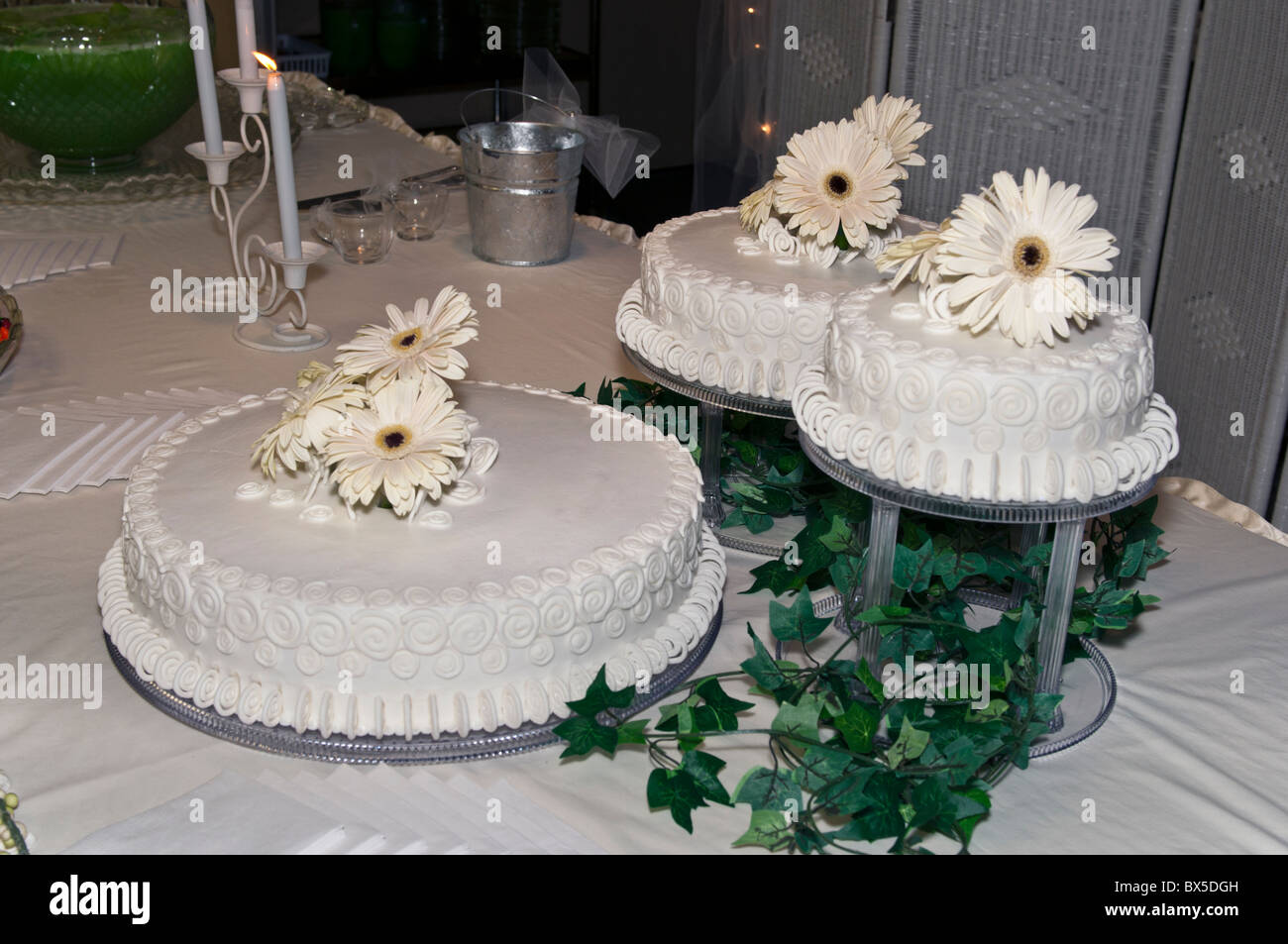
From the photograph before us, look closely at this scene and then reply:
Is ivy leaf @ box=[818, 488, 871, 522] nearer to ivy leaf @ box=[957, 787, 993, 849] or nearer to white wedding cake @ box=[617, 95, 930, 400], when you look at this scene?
white wedding cake @ box=[617, 95, 930, 400]

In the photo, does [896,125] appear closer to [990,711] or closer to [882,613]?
[882,613]

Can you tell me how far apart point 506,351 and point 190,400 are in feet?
1.90

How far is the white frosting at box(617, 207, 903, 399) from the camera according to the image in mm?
1636

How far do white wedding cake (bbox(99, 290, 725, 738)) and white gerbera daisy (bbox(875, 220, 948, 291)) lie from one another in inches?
13.3

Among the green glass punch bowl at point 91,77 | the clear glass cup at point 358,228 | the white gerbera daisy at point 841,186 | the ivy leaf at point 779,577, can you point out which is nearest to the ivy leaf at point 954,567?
the ivy leaf at point 779,577

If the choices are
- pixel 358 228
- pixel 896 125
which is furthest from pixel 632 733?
pixel 358 228

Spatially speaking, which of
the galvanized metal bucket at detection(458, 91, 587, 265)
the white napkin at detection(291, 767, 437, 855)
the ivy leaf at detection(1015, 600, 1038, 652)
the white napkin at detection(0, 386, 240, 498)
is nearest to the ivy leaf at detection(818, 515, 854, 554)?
the ivy leaf at detection(1015, 600, 1038, 652)

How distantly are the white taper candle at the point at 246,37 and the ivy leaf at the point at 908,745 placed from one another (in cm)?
144

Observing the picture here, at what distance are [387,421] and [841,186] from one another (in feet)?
2.34

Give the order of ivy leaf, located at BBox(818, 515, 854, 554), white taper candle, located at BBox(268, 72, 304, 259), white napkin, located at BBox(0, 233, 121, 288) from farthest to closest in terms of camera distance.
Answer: white napkin, located at BBox(0, 233, 121, 288) < white taper candle, located at BBox(268, 72, 304, 259) < ivy leaf, located at BBox(818, 515, 854, 554)

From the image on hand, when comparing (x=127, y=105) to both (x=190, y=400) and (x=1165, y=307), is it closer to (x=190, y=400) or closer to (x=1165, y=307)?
(x=190, y=400)

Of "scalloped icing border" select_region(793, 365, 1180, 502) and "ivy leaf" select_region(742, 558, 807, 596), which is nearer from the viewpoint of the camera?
"scalloped icing border" select_region(793, 365, 1180, 502)

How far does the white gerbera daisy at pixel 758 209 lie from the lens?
1.79m

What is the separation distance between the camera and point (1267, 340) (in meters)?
1.96
